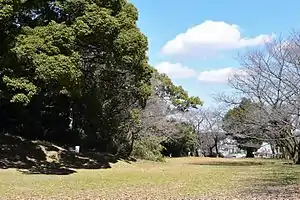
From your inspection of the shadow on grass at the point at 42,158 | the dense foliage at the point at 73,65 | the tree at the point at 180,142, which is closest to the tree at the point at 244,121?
the dense foliage at the point at 73,65

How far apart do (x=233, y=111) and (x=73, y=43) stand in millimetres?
23242

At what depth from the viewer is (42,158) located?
24984 millimetres

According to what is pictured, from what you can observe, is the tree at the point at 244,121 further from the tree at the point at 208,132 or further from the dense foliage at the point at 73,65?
the tree at the point at 208,132

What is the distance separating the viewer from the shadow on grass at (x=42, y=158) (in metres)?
22.1

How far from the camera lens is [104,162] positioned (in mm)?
27078

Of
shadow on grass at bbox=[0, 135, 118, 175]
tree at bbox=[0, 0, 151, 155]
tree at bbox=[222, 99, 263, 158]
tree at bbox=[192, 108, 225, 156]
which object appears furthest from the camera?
tree at bbox=[192, 108, 225, 156]

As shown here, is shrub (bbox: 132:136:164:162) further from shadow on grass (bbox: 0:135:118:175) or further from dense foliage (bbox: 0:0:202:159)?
shadow on grass (bbox: 0:135:118:175)

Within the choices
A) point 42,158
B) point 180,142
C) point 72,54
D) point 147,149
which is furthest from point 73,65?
point 180,142

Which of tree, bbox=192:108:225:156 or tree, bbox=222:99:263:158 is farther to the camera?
tree, bbox=192:108:225:156

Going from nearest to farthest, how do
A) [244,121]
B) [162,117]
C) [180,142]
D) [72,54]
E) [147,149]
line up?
[72,54], [147,149], [244,121], [162,117], [180,142]

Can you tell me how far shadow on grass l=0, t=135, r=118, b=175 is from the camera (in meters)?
22.1

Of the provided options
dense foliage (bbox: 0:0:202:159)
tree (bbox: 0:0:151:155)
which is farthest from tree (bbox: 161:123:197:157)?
tree (bbox: 0:0:151:155)

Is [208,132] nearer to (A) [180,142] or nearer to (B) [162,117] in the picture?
(A) [180,142]

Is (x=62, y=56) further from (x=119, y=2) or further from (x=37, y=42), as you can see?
(x=119, y=2)
